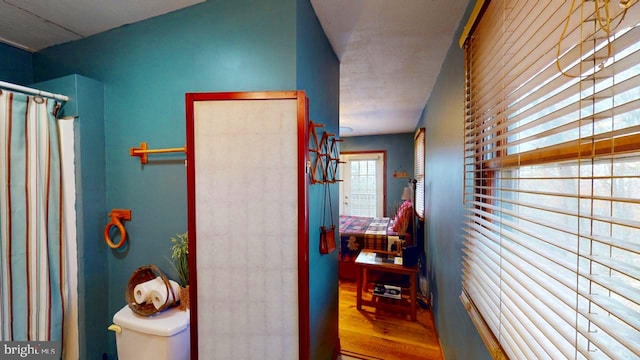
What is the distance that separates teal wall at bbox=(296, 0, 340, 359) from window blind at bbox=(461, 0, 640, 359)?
2.74 feet

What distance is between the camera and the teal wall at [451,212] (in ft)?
4.74

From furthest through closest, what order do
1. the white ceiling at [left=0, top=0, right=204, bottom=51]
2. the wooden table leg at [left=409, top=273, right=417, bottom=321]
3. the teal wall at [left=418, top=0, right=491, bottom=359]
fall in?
the wooden table leg at [left=409, top=273, right=417, bottom=321]
the teal wall at [left=418, top=0, right=491, bottom=359]
the white ceiling at [left=0, top=0, right=204, bottom=51]

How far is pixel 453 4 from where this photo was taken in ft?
4.43

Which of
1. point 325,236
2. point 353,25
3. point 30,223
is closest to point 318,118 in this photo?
point 353,25

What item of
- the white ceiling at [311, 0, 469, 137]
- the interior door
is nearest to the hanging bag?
the interior door

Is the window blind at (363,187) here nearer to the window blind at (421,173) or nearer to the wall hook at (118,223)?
the window blind at (421,173)

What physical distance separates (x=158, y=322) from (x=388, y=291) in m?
2.35

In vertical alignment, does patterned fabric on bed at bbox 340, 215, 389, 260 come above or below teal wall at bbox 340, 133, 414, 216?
below

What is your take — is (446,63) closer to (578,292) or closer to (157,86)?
(578,292)

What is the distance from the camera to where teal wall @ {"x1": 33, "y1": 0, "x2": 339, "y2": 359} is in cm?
123

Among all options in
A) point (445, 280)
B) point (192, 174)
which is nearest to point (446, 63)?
point (445, 280)

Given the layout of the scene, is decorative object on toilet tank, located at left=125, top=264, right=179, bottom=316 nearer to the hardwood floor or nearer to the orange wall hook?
the orange wall hook

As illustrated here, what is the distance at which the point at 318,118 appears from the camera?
5.00 ft

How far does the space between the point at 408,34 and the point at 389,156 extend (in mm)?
4080
